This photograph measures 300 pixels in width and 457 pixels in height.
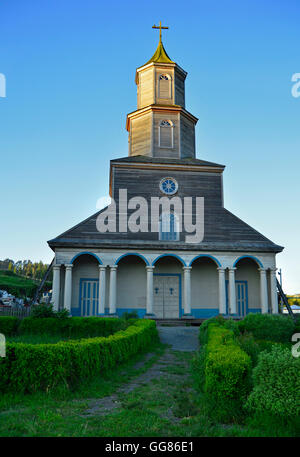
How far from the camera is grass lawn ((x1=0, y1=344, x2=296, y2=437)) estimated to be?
5016mm

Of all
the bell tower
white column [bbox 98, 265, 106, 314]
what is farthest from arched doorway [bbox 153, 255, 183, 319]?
the bell tower

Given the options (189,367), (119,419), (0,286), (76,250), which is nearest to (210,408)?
(119,419)

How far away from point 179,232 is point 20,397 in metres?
19.0

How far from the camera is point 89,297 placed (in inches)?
958

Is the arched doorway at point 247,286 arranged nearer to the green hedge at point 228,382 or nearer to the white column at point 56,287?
the white column at point 56,287

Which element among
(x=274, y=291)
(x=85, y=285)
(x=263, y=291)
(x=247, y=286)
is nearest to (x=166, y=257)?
(x=85, y=285)

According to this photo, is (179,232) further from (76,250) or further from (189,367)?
(189,367)

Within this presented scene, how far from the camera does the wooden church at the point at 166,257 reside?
2367cm

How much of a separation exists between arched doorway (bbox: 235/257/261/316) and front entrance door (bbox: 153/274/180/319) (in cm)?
424

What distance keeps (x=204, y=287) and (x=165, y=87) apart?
1593 cm

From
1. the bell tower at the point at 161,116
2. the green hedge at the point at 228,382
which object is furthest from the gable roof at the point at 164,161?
the green hedge at the point at 228,382

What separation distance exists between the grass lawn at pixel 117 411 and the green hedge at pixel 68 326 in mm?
8342

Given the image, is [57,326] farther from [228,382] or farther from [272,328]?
[228,382]

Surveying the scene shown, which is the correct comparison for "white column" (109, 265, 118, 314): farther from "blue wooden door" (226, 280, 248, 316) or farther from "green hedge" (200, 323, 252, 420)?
"green hedge" (200, 323, 252, 420)
